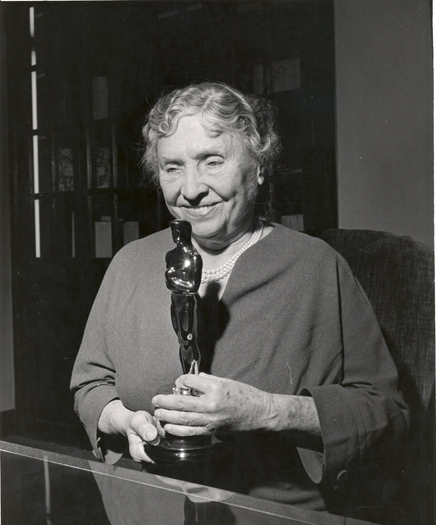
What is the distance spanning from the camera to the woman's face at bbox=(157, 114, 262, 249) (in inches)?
40.3

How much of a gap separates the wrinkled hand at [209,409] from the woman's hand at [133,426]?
0.05 meters

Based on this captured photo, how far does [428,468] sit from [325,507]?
0.20 metres

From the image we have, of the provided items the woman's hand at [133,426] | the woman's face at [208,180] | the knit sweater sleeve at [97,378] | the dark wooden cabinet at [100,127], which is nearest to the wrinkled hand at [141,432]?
the woman's hand at [133,426]

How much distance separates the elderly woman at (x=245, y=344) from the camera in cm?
98

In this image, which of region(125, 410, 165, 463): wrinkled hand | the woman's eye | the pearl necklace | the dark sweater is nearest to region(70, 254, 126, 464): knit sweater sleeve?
the dark sweater

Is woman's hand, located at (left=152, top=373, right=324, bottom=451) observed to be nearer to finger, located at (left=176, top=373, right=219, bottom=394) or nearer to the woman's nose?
finger, located at (left=176, top=373, right=219, bottom=394)

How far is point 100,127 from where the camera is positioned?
1230mm

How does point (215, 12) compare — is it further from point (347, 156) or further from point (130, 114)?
point (347, 156)

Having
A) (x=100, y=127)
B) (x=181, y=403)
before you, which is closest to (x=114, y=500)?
(x=181, y=403)

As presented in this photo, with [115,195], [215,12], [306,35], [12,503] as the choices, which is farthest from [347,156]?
[12,503]

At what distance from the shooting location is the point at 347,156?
108 cm

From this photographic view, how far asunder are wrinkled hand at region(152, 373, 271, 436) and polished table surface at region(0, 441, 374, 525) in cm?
11

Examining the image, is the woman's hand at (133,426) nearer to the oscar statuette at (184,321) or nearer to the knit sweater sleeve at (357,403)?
the oscar statuette at (184,321)

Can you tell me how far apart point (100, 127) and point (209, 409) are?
0.69 m
